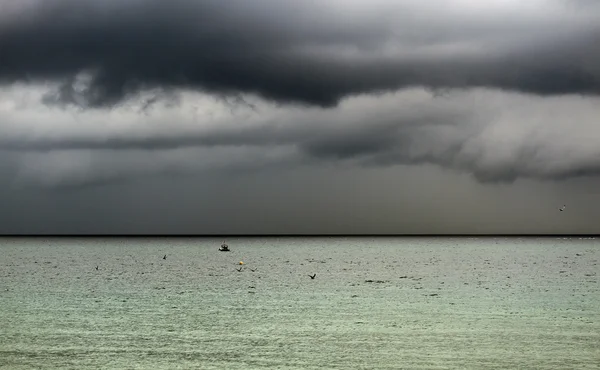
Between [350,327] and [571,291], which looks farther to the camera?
[571,291]

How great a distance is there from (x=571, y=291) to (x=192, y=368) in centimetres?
5950

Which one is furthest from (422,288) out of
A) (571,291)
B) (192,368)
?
(192,368)

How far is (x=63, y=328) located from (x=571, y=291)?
196 feet

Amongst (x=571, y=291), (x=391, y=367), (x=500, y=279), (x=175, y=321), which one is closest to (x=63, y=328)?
(x=175, y=321)

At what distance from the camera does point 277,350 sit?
42781 mm

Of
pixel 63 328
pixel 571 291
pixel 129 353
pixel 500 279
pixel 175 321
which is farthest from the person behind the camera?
pixel 500 279

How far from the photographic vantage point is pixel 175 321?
180 ft

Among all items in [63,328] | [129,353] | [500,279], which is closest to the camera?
[129,353]

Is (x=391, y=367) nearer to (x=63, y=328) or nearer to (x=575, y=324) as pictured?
(x=575, y=324)

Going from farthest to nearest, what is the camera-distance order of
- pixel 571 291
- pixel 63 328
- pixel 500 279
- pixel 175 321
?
pixel 500 279
pixel 571 291
pixel 175 321
pixel 63 328

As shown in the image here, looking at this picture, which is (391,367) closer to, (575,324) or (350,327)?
(350,327)

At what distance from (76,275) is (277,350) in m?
77.7

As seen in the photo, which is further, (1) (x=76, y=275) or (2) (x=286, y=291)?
(1) (x=76, y=275)

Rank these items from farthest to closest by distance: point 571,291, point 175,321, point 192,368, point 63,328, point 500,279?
1. point 500,279
2. point 571,291
3. point 175,321
4. point 63,328
5. point 192,368
